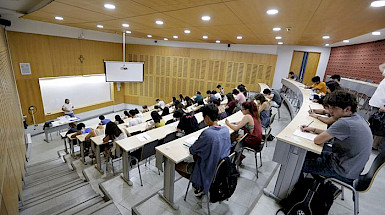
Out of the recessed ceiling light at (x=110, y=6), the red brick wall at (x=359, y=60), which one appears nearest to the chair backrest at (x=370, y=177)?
the recessed ceiling light at (x=110, y=6)

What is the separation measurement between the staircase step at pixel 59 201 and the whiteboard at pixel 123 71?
24.8 feet

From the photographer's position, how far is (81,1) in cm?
327

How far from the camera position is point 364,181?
6.55 feet

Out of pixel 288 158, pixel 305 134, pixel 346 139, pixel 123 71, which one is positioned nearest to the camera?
pixel 346 139

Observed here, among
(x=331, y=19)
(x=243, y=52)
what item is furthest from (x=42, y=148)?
(x=243, y=52)

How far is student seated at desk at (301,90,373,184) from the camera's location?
185 cm

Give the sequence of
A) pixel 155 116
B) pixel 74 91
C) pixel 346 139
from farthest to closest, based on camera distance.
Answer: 1. pixel 74 91
2. pixel 155 116
3. pixel 346 139

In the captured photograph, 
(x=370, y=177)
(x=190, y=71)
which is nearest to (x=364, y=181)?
(x=370, y=177)

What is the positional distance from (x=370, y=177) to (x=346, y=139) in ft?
1.79

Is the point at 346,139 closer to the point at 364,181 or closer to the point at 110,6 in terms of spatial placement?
the point at 364,181

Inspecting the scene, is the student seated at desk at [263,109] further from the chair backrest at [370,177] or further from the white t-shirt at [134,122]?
the white t-shirt at [134,122]

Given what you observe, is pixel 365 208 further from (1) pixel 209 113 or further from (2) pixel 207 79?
(2) pixel 207 79

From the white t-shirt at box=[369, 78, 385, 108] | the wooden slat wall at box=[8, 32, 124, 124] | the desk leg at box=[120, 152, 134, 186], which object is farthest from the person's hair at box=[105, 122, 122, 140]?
the wooden slat wall at box=[8, 32, 124, 124]

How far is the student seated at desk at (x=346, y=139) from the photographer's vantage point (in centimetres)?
185
